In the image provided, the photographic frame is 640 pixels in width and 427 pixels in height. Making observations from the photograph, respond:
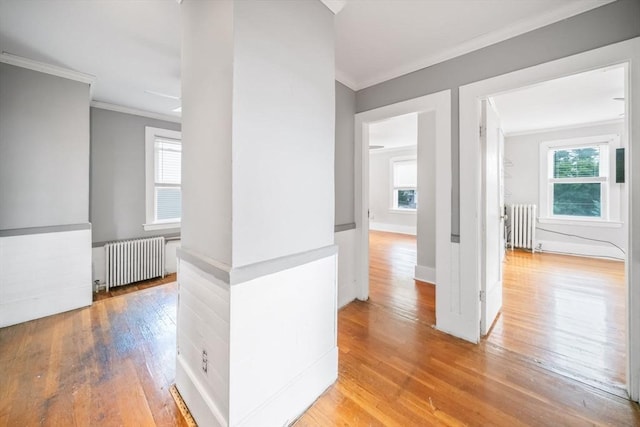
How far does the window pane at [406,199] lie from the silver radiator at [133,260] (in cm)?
645

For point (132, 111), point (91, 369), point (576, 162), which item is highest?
point (132, 111)

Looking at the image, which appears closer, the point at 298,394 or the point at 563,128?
the point at 298,394

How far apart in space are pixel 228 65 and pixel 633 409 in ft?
9.26

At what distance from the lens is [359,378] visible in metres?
1.67

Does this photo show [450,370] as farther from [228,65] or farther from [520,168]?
[520,168]

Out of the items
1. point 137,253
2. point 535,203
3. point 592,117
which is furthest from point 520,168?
point 137,253

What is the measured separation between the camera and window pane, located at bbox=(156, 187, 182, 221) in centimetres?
400

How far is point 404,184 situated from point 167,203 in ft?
20.7

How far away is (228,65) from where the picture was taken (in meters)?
1.11

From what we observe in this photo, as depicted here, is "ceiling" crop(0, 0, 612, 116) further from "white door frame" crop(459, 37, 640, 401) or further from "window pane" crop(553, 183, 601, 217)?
"window pane" crop(553, 183, 601, 217)

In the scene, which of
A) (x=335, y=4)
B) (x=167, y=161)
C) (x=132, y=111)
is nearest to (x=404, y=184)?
(x=167, y=161)

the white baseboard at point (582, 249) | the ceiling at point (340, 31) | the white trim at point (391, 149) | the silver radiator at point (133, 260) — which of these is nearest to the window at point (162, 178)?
the silver radiator at point (133, 260)

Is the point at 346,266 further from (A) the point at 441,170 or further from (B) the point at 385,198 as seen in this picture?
(B) the point at 385,198

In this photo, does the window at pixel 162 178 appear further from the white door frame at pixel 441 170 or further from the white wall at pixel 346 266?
the white door frame at pixel 441 170
